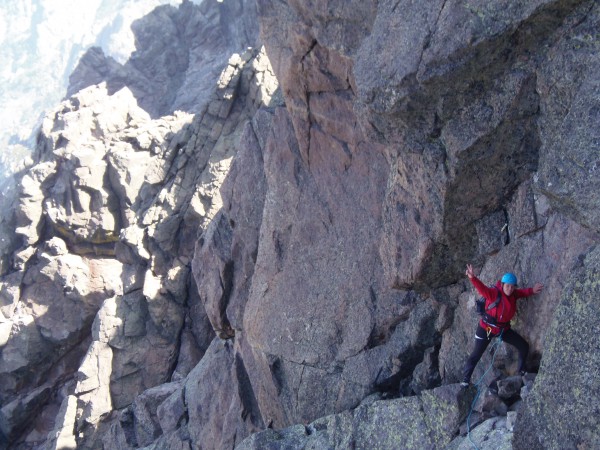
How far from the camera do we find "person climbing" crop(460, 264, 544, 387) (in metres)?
13.0

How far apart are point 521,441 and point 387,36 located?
9.61m

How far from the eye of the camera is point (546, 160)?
1247cm

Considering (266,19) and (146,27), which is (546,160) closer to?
(266,19)

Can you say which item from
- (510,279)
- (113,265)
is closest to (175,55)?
(113,265)

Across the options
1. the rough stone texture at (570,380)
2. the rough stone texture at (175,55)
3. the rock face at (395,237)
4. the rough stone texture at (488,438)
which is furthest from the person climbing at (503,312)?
the rough stone texture at (175,55)

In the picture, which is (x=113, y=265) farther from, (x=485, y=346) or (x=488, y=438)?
(x=488, y=438)

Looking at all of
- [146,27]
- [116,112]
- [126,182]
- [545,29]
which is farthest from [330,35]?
[146,27]

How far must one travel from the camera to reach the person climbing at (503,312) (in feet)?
42.5

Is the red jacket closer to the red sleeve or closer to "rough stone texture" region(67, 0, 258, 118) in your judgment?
the red sleeve

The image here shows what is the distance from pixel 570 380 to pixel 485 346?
3475 millimetres

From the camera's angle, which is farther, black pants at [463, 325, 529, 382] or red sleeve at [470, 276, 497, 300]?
red sleeve at [470, 276, 497, 300]

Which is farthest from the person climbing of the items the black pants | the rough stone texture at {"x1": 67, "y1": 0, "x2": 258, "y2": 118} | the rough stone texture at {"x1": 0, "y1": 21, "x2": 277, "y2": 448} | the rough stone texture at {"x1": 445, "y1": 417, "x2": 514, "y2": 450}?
the rough stone texture at {"x1": 67, "y1": 0, "x2": 258, "y2": 118}

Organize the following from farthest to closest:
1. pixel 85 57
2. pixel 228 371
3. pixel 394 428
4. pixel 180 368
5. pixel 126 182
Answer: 1. pixel 85 57
2. pixel 126 182
3. pixel 180 368
4. pixel 228 371
5. pixel 394 428

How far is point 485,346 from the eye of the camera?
13.7 metres
